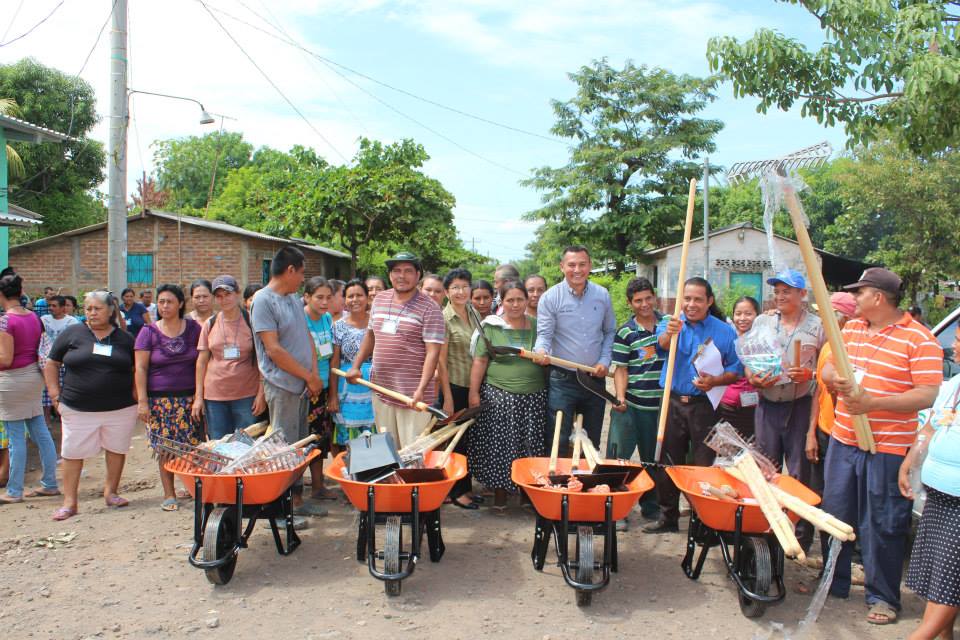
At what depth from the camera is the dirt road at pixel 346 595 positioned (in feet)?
11.0

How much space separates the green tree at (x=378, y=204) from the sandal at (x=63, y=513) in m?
13.5

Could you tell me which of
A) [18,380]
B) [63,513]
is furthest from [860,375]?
[18,380]

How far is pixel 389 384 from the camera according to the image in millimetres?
4758

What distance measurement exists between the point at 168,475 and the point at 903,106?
6503mm

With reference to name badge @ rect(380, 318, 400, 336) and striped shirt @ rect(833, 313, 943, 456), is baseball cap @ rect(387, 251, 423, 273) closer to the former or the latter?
name badge @ rect(380, 318, 400, 336)

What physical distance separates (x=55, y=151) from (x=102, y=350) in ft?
61.9

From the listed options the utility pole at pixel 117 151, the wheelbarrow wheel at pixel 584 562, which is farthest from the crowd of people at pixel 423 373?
the utility pole at pixel 117 151

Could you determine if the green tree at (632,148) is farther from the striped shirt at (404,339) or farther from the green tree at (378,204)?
the striped shirt at (404,339)

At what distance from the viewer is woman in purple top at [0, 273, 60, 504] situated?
17.0 ft

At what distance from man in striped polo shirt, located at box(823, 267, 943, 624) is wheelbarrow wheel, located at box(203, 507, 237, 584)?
3.15 meters

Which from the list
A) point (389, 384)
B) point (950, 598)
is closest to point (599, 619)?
point (950, 598)

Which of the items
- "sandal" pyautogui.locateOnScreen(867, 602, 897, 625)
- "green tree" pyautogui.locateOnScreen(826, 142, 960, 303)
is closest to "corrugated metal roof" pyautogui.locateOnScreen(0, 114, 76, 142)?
"sandal" pyautogui.locateOnScreen(867, 602, 897, 625)

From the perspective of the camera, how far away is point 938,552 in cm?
288

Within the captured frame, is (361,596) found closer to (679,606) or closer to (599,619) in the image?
(599,619)
